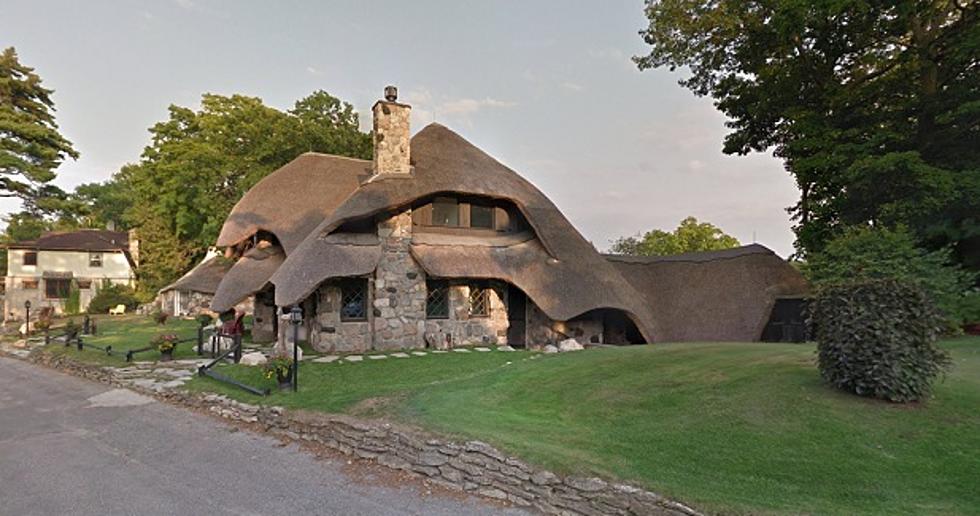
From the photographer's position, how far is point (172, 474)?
22.0 ft

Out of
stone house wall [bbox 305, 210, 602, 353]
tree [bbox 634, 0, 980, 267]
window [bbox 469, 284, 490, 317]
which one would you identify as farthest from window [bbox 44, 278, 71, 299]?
tree [bbox 634, 0, 980, 267]

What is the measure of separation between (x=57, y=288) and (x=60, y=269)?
1.41m

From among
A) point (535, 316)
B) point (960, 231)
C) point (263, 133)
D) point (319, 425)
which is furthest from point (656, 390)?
point (263, 133)

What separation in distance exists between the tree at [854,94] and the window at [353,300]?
1468 centimetres

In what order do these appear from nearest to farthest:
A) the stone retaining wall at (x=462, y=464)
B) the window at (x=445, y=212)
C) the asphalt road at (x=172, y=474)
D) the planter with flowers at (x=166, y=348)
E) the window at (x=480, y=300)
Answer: the stone retaining wall at (x=462, y=464) → the asphalt road at (x=172, y=474) → the planter with flowers at (x=166, y=348) → the window at (x=480, y=300) → the window at (x=445, y=212)

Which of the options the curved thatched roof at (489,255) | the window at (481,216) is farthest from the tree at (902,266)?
the window at (481,216)

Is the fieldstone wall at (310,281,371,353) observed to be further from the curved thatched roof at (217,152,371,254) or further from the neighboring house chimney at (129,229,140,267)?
the neighboring house chimney at (129,229,140,267)

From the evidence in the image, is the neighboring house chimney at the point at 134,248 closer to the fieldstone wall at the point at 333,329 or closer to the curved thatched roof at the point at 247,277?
the curved thatched roof at the point at 247,277

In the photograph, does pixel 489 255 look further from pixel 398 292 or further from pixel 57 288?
pixel 57 288

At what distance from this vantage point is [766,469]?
5.23 meters

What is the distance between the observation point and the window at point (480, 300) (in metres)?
16.7

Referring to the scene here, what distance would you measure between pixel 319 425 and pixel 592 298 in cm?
993

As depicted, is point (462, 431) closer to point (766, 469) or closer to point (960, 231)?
point (766, 469)

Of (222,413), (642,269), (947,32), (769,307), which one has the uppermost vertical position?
(947,32)
